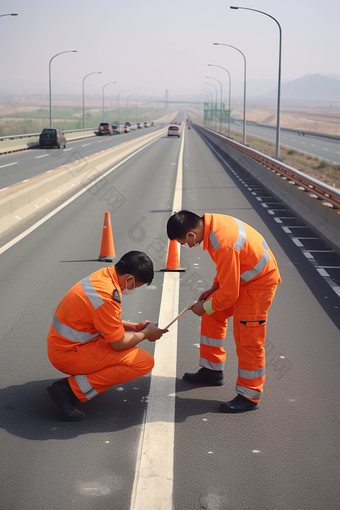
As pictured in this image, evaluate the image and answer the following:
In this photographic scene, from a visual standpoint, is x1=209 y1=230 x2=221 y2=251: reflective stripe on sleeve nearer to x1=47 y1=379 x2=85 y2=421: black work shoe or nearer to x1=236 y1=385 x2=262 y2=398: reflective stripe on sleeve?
x1=236 y1=385 x2=262 y2=398: reflective stripe on sleeve

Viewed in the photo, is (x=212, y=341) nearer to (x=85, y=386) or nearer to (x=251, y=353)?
(x=251, y=353)

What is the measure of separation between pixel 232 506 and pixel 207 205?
13947mm

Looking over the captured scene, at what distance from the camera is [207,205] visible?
17125 millimetres

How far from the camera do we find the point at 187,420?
463 cm

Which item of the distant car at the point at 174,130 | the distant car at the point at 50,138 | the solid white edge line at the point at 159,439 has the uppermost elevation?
the distant car at the point at 174,130

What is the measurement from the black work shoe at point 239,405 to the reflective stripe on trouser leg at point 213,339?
522 millimetres

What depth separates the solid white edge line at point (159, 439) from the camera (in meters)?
3.60

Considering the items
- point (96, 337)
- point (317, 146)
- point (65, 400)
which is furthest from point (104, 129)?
point (65, 400)

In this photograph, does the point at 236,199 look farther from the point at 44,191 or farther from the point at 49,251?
the point at 49,251

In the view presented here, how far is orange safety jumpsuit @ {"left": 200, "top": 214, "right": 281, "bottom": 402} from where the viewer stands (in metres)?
4.57

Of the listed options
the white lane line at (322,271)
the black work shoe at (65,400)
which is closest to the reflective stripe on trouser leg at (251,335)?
the black work shoe at (65,400)

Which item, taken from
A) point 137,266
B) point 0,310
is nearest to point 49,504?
point 137,266

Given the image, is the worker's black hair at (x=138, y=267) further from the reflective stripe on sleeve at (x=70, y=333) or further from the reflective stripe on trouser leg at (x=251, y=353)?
the reflective stripe on trouser leg at (x=251, y=353)

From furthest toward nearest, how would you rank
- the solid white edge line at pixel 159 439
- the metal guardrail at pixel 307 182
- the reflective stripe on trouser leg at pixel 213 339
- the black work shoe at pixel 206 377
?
the metal guardrail at pixel 307 182
the black work shoe at pixel 206 377
the reflective stripe on trouser leg at pixel 213 339
the solid white edge line at pixel 159 439
